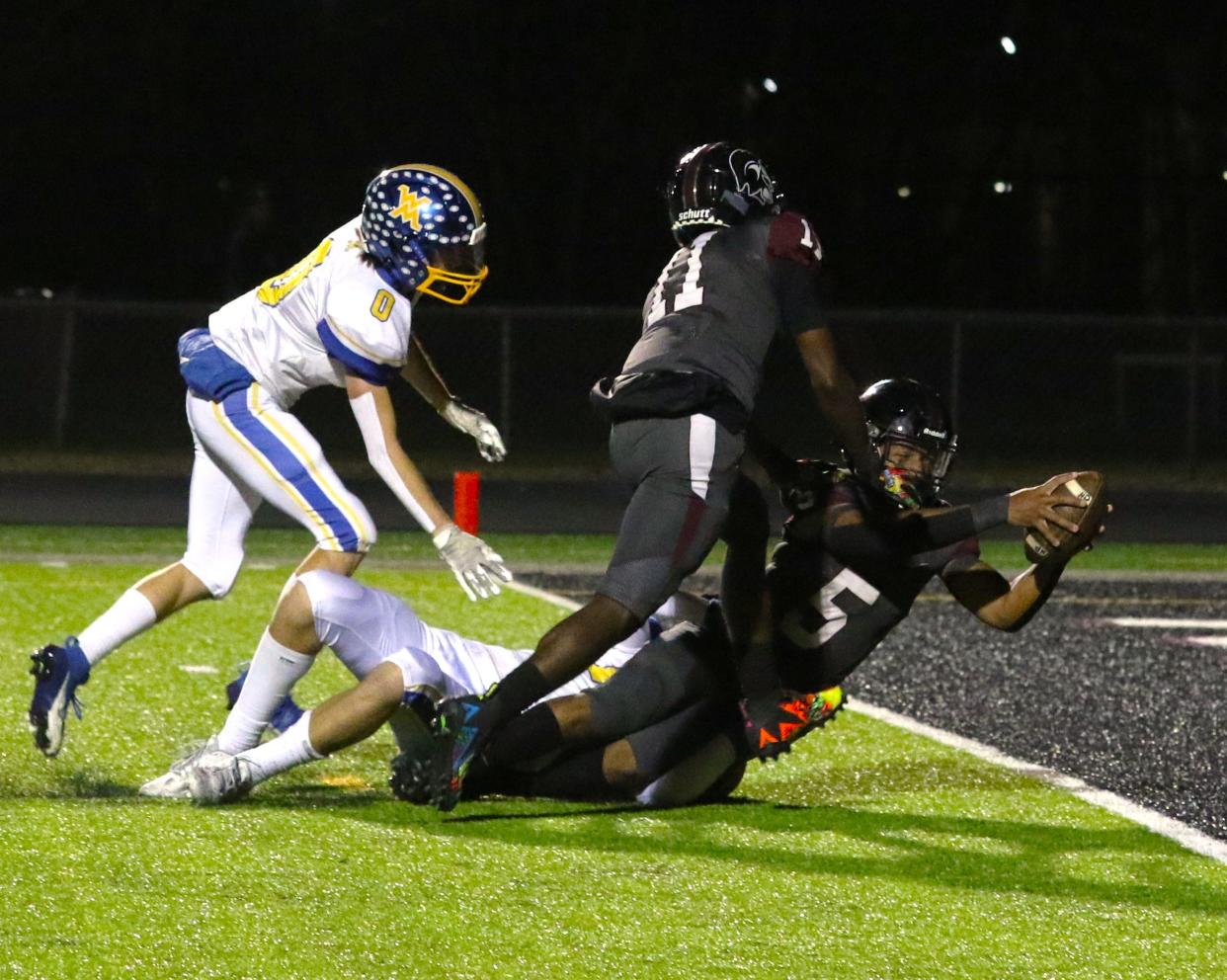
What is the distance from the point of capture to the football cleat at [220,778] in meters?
5.86

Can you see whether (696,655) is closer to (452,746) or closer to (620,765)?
(620,765)

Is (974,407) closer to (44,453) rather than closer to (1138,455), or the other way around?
(1138,455)

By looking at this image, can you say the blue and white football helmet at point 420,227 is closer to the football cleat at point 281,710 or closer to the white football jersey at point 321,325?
the white football jersey at point 321,325

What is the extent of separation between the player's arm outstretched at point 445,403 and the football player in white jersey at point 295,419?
21mm

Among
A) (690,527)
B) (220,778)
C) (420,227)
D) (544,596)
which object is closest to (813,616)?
(690,527)

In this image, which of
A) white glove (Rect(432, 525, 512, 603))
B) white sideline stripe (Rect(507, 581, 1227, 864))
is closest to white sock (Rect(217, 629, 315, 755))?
white glove (Rect(432, 525, 512, 603))

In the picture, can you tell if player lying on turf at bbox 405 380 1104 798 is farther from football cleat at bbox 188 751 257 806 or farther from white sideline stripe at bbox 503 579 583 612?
white sideline stripe at bbox 503 579 583 612

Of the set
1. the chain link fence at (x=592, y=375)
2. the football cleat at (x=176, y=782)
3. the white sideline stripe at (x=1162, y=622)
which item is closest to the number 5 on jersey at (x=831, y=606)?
the football cleat at (x=176, y=782)

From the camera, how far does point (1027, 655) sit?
9570mm

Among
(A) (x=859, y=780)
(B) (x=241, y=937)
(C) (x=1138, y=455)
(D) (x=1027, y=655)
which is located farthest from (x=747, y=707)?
(C) (x=1138, y=455)

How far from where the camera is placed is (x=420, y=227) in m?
6.14

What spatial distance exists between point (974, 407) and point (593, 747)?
2062 cm

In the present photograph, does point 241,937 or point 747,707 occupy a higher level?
point 747,707

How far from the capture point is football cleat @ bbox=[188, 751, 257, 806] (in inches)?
231
